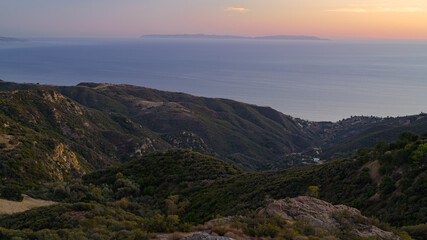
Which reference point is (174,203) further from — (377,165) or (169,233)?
(377,165)

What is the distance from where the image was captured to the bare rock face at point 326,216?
9391mm

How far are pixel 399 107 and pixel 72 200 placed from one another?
575 feet

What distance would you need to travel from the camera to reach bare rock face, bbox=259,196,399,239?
30.8 ft

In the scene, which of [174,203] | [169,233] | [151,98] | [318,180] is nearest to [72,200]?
[174,203]

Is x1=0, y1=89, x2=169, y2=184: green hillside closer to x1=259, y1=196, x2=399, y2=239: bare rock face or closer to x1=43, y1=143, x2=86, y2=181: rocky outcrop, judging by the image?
x1=43, y1=143, x2=86, y2=181: rocky outcrop

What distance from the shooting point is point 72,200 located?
60.0ft

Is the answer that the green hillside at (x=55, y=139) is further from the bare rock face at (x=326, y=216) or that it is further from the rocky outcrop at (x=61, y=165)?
the bare rock face at (x=326, y=216)

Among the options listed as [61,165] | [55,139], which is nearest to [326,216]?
[61,165]

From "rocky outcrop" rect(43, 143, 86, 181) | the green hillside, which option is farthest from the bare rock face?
"rocky outcrop" rect(43, 143, 86, 181)

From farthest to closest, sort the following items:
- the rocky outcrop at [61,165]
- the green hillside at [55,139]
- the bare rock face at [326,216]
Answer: the rocky outcrop at [61,165], the green hillside at [55,139], the bare rock face at [326,216]

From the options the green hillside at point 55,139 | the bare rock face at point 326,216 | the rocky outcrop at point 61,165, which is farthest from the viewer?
the rocky outcrop at point 61,165

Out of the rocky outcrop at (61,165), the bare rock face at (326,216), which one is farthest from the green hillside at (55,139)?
the bare rock face at (326,216)

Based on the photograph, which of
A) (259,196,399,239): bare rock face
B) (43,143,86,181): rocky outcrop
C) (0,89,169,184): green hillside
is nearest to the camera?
(259,196,399,239): bare rock face

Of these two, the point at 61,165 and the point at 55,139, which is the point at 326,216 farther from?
the point at 55,139
